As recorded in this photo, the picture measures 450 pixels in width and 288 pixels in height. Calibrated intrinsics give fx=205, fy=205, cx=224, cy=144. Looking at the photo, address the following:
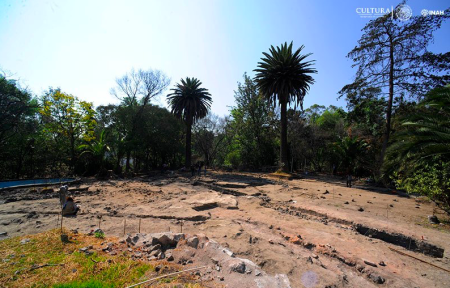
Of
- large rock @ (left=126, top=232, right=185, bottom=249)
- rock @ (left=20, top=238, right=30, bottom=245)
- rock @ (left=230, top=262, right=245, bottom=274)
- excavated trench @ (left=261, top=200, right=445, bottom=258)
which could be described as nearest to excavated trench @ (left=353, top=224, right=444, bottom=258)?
excavated trench @ (left=261, top=200, right=445, bottom=258)

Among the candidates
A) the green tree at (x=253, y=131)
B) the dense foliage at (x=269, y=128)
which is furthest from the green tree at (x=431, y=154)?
the green tree at (x=253, y=131)

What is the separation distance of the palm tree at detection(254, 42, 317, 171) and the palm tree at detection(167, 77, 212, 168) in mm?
9668

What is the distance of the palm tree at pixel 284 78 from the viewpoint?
74.5 feet

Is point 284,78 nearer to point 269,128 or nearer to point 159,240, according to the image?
point 269,128

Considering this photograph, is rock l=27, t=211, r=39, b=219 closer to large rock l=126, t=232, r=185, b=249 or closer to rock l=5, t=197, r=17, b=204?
rock l=5, t=197, r=17, b=204

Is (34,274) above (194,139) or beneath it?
beneath

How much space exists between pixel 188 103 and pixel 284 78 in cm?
1293

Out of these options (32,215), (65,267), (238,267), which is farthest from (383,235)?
(32,215)

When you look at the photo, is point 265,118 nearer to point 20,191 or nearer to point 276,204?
point 276,204

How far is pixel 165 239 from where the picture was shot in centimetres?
495

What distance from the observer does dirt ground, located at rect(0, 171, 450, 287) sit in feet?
13.6

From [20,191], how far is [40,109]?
1223 centimetres

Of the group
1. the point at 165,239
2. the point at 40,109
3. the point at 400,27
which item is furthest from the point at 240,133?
the point at 165,239

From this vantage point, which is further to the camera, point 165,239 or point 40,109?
point 40,109
